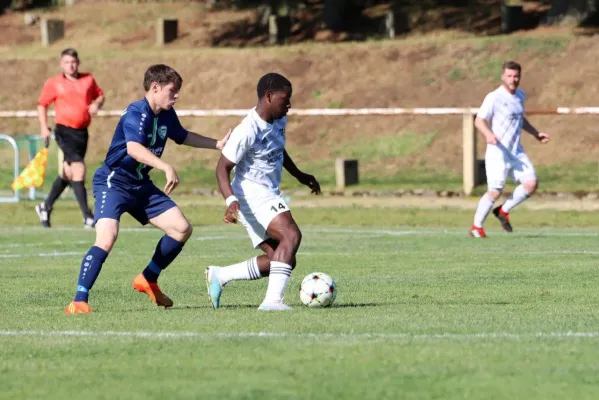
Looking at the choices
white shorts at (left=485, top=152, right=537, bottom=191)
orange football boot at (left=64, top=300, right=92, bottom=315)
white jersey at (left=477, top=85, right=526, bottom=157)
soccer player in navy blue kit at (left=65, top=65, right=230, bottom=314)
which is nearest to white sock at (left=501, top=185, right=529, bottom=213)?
white shorts at (left=485, top=152, right=537, bottom=191)

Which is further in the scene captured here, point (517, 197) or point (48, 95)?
point (48, 95)

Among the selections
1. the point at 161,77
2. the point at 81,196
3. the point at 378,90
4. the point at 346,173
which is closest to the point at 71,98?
the point at 81,196

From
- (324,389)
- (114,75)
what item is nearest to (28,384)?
(324,389)

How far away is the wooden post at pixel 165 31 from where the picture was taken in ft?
Result: 163

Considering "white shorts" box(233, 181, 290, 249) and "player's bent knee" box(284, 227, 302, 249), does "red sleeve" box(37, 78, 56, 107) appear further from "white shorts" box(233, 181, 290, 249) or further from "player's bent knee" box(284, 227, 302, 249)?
"player's bent knee" box(284, 227, 302, 249)

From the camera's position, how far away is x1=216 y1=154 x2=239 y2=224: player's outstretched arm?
10.1m

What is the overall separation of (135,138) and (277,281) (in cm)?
146

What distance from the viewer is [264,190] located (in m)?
10.7

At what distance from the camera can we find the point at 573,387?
6.93 meters

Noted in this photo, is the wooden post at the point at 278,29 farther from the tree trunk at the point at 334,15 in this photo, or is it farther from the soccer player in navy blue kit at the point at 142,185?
the soccer player in navy blue kit at the point at 142,185

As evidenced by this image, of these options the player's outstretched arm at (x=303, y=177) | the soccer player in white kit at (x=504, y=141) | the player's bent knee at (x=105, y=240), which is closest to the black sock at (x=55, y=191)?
the soccer player in white kit at (x=504, y=141)

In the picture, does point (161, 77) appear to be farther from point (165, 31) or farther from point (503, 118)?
point (165, 31)

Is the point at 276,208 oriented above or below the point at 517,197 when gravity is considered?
above

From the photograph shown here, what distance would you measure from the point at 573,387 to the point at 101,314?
13.8 feet
